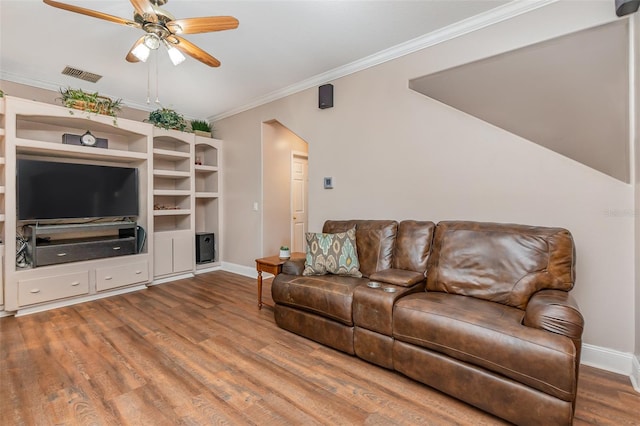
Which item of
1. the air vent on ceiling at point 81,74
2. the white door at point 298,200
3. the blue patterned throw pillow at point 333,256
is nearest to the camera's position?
the blue patterned throw pillow at point 333,256

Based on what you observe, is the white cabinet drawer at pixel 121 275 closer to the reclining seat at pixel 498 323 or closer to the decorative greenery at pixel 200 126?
the decorative greenery at pixel 200 126

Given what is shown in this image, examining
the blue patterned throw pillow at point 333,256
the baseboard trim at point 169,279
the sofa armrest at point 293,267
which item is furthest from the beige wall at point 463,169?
the baseboard trim at point 169,279

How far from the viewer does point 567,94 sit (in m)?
2.15

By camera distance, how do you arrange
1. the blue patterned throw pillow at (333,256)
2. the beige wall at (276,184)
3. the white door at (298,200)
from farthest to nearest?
the white door at (298,200), the beige wall at (276,184), the blue patterned throw pillow at (333,256)

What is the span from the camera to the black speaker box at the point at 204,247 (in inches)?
194

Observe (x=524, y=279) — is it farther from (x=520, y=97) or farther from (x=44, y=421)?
(x=44, y=421)

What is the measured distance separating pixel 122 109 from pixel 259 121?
6.89 ft

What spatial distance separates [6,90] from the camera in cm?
348

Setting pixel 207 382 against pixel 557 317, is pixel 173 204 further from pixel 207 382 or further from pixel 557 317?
pixel 557 317

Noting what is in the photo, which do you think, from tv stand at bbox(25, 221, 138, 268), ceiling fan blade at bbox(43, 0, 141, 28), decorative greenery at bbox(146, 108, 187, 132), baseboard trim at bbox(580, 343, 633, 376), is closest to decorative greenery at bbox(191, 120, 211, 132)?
decorative greenery at bbox(146, 108, 187, 132)

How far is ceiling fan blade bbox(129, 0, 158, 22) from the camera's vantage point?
71.1 inches

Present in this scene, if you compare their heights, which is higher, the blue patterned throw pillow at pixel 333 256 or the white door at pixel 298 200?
the white door at pixel 298 200

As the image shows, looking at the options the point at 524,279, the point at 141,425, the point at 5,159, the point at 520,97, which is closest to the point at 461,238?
the point at 524,279

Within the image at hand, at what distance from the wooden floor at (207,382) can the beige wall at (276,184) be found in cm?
188
